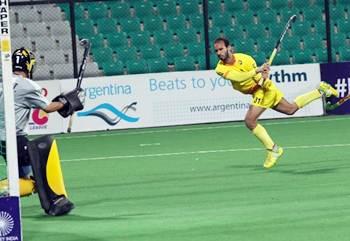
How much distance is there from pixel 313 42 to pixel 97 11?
495cm

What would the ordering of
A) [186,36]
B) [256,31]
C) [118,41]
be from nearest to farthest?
[118,41] → [186,36] → [256,31]

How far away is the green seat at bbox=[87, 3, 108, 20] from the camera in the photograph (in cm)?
2605

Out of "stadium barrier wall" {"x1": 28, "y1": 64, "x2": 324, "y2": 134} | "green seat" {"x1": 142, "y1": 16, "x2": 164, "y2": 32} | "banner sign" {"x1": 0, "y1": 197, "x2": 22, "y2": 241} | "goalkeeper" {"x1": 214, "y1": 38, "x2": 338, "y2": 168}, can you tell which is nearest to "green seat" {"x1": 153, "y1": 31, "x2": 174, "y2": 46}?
"green seat" {"x1": 142, "y1": 16, "x2": 164, "y2": 32}

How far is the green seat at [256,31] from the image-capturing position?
25969mm

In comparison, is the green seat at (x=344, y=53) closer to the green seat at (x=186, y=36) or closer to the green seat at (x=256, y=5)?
the green seat at (x=256, y=5)

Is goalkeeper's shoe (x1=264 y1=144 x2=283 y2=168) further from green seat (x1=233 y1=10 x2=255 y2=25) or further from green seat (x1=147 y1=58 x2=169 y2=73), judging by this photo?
green seat (x1=233 y1=10 x2=255 y2=25)

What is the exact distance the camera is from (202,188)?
1325cm

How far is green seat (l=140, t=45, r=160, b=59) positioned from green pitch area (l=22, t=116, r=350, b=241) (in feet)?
13.8

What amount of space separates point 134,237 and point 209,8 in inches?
674

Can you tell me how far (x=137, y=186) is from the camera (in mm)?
13773

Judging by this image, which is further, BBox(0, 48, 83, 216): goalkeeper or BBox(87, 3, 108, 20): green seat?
BBox(87, 3, 108, 20): green seat

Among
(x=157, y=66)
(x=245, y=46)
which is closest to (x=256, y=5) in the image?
(x=245, y=46)

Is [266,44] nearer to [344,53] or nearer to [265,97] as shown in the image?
[344,53]

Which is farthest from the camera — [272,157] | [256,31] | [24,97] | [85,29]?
[256,31]
